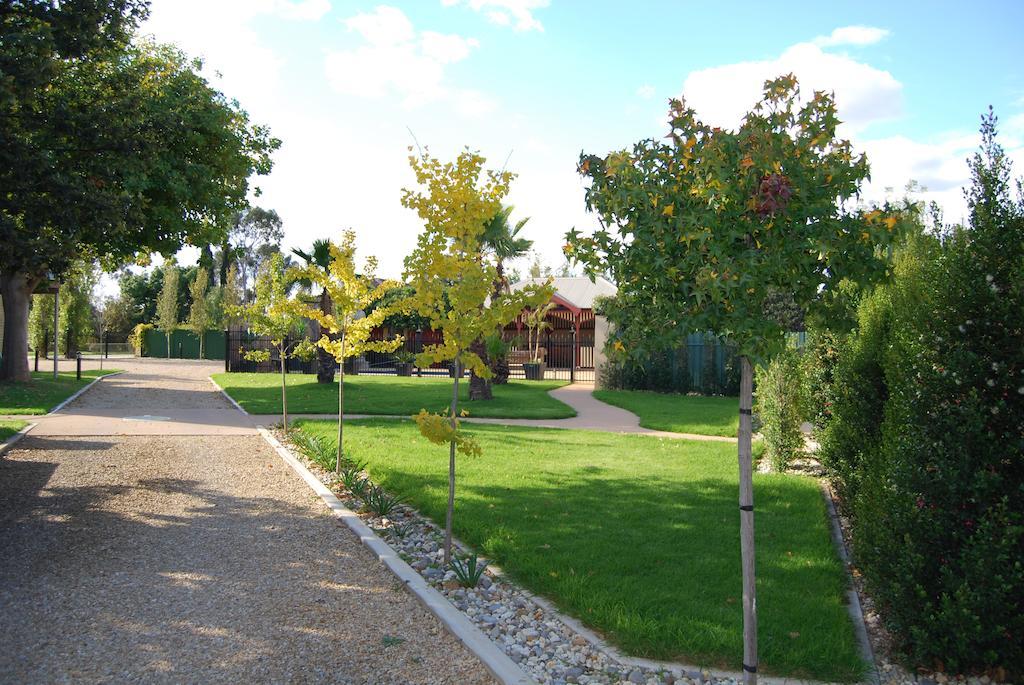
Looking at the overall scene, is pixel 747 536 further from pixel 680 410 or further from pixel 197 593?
pixel 680 410

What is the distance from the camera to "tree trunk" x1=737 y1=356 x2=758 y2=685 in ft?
12.6

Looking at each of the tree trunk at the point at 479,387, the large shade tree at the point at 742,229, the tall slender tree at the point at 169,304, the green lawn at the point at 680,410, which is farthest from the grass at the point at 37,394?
the tall slender tree at the point at 169,304

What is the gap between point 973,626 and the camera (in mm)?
3900

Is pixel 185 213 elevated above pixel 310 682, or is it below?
above

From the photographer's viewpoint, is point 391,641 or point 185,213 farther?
point 185,213

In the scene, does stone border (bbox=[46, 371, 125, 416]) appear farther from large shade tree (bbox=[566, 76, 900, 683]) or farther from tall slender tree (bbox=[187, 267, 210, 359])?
tall slender tree (bbox=[187, 267, 210, 359])

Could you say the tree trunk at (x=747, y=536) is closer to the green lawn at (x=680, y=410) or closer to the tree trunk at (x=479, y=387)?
the green lawn at (x=680, y=410)

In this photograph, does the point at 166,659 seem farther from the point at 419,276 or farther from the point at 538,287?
the point at 538,287

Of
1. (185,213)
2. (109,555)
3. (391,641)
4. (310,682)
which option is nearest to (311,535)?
(109,555)

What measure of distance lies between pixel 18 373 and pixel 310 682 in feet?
70.2

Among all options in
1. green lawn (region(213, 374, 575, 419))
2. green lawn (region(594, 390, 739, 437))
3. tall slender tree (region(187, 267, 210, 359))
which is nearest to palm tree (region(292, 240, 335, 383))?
green lawn (region(213, 374, 575, 419))

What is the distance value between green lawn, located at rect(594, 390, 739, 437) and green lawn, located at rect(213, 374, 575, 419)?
1.63 meters

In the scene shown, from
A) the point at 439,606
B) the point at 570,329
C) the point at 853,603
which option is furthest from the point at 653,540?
the point at 570,329

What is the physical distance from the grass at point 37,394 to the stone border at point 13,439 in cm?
280
